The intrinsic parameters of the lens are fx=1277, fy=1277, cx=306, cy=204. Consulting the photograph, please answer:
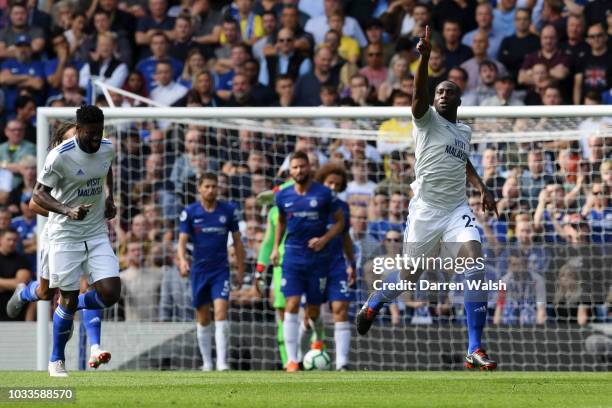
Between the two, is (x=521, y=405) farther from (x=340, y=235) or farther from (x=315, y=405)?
(x=340, y=235)

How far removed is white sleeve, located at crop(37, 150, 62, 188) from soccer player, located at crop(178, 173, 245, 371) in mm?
4367

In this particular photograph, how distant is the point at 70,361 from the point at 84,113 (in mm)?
6031

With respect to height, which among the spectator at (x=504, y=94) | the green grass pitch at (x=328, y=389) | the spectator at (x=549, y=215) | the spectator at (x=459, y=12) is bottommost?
the green grass pitch at (x=328, y=389)

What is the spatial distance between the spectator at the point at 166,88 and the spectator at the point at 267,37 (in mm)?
1308

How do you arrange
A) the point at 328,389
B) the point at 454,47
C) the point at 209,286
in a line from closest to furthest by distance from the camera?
the point at 328,389 → the point at 209,286 → the point at 454,47

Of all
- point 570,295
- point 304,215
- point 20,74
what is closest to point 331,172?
point 304,215

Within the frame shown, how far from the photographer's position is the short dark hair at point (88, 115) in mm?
10875

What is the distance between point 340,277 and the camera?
15203 millimetres

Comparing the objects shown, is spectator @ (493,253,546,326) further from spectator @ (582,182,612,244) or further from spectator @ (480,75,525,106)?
spectator @ (480,75,525,106)

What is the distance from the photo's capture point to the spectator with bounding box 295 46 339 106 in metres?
19.3

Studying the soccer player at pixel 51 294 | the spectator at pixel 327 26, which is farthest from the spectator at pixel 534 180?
the soccer player at pixel 51 294

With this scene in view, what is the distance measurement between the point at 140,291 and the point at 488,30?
662 cm

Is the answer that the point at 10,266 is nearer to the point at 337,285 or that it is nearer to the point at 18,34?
the point at 337,285

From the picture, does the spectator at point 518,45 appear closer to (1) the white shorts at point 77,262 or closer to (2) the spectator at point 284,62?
(2) the spectator at point 284,62
